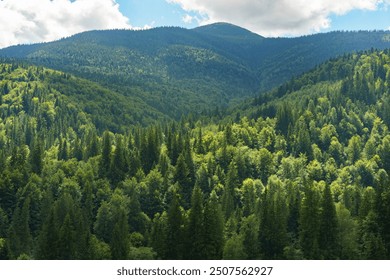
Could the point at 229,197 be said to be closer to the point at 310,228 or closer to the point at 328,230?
the point at 310,228

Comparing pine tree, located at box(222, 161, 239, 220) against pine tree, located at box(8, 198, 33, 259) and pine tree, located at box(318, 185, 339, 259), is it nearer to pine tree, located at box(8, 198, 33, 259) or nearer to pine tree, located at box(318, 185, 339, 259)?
pine tree, located at box(318, 185, 339, 259)

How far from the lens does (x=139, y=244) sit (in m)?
142

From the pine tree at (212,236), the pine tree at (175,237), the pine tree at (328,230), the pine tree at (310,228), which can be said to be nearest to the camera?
the pine tree at (212,236)

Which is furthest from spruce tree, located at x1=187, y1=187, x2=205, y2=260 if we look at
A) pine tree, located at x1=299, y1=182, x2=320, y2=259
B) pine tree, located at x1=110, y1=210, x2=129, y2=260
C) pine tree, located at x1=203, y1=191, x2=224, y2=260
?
pine tree, located at x1=299, y1=182, x2=320, y2=259

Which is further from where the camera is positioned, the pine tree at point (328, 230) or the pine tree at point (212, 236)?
the pine tree at point (328, 230)

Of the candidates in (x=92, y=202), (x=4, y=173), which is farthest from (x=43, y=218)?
(x=4, y=173)

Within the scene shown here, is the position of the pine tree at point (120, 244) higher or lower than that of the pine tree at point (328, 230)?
lower

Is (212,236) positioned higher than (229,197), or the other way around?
(229,197)

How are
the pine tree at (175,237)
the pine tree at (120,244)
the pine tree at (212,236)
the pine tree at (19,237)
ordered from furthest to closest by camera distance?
1. the pine tree at (19,237)
2. the pine tree at (120,244)
3. the pine tree at (175,237)
4. the pine tree at (212,236)

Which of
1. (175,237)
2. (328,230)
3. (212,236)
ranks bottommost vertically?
(175,237)

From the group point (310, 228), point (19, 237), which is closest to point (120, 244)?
point (19, 237)

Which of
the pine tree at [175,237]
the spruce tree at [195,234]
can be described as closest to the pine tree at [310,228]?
the spruce tree at [195,234]

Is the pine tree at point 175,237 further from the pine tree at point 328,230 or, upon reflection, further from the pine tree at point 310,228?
the pine tree at point 328,230

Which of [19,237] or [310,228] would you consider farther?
[19,237]
